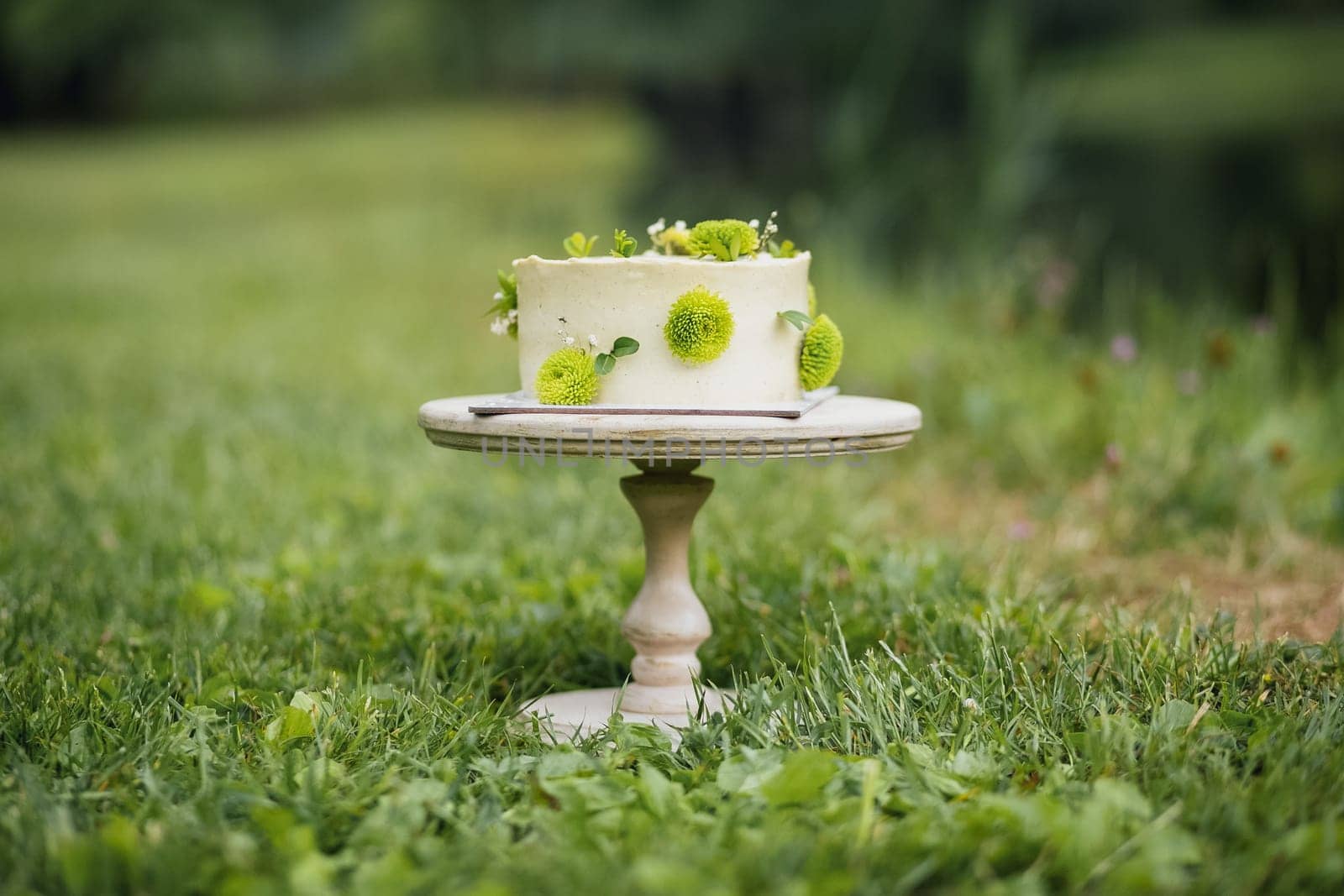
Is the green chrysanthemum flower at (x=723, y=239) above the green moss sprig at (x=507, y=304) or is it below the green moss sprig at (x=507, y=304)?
above

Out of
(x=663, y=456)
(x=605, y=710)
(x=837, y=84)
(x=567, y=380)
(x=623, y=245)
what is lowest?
(x=605, y=710)

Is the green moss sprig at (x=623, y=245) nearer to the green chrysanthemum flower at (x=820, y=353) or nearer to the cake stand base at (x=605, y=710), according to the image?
the green chrysanthemum flower at (x=820, y=353)

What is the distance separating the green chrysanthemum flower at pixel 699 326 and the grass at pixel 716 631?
1.89 ft

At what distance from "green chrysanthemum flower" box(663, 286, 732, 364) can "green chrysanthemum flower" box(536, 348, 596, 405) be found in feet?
0.54

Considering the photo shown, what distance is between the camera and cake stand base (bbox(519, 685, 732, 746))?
8.00ft

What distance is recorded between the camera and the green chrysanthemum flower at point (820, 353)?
102 inches

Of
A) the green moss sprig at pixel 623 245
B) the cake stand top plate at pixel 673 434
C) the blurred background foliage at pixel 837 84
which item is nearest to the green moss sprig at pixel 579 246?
the green moss sprig at pixel 623 245

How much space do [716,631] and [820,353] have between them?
757 millimetres

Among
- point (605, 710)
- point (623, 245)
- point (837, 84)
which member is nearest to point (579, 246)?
point (623, 245)

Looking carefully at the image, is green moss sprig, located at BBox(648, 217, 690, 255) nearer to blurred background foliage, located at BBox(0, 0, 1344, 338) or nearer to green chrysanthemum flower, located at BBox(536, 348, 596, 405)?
green chrysanthemum flower, located at BBox(536, 348, 596, 405)

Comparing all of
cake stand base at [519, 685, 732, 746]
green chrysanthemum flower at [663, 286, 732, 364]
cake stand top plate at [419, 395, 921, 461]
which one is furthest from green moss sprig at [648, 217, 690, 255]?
cake stand base at [519, 685, 732, 746]

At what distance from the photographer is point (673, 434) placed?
7.27 feet

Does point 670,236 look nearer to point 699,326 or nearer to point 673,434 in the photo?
point 699,326

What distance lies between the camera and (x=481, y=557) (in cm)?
361
